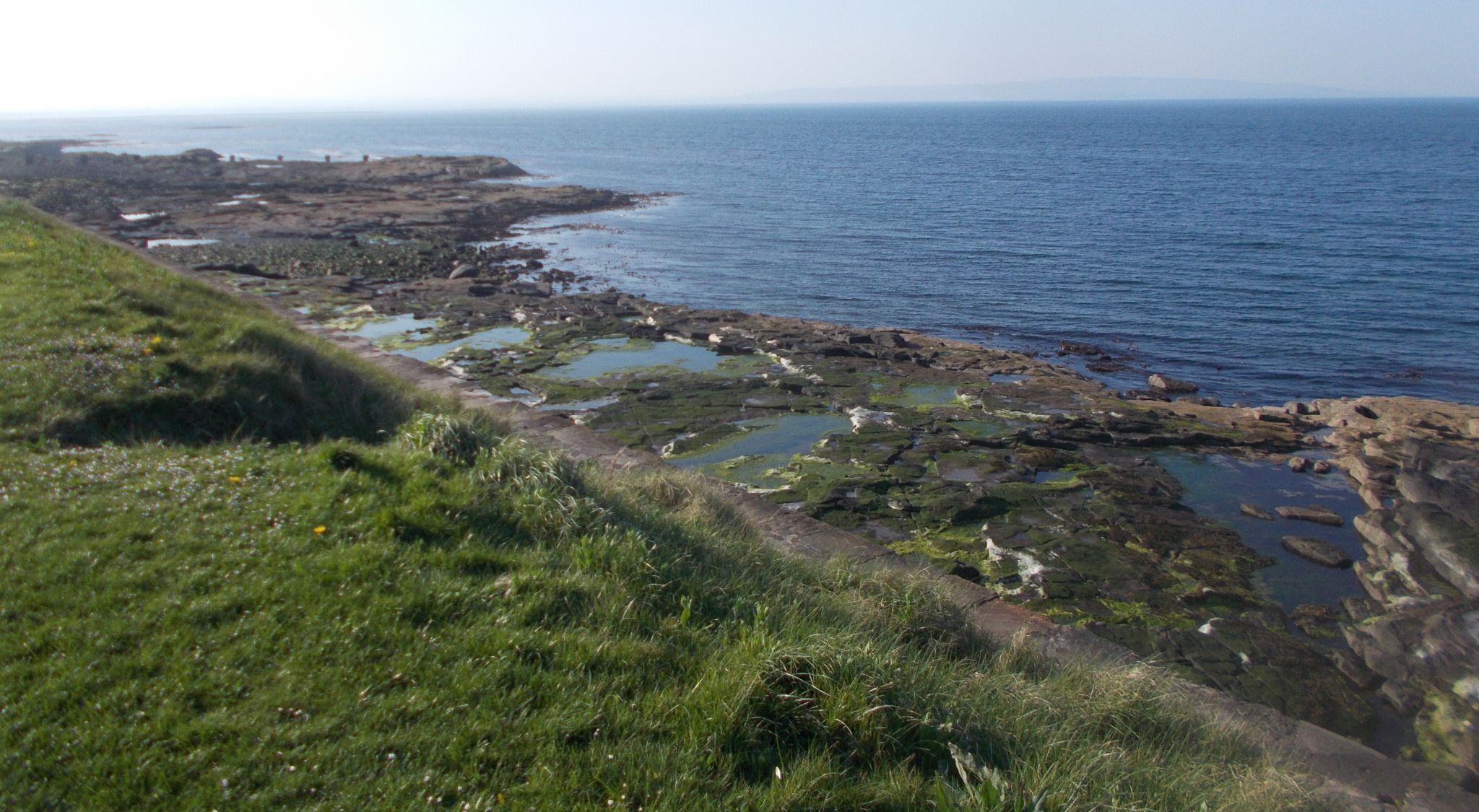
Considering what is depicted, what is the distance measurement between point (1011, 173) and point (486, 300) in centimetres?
5410

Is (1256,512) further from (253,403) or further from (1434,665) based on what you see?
(253,403)

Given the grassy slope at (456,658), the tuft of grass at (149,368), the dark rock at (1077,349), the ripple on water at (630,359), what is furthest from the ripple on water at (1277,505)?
the tuft of grass at (149,368)

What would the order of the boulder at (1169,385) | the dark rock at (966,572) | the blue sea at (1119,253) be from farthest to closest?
the blue sea at (1119,253) → the boulder at (1169,385) → the dark rock at (966,572)

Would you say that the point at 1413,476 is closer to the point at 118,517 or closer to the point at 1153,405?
the point at 1153,405

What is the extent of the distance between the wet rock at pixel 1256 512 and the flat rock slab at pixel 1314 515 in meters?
0.22

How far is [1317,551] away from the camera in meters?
11.8

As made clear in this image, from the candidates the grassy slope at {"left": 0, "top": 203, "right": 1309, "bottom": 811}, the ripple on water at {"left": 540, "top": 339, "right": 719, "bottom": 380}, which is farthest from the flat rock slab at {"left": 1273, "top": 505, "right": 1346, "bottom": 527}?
the ripple on water at {"left": 540, "top": 339, "right": 719, "bottom": 380}

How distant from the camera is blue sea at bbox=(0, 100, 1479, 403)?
2408 centimetres

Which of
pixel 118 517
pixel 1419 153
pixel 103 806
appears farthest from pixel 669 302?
pixel 1419 153

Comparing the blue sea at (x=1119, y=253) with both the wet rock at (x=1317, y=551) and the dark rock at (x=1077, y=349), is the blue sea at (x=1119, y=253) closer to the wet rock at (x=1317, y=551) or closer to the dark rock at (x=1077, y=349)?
the dark rock at (x=1077, y=349)

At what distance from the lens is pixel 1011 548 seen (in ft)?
36.8

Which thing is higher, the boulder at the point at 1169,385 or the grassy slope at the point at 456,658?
the grassy slope at the point at 456,658

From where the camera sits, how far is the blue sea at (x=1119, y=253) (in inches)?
948

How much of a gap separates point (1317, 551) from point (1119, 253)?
27.3 m
